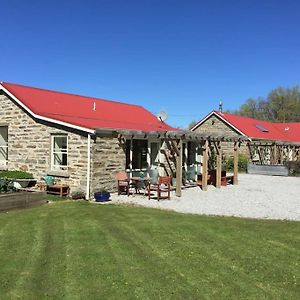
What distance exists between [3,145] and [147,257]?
13.9 meters

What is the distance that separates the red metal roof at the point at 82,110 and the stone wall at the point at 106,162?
31.8 inches

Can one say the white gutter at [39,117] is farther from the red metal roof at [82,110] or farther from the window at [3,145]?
the window at [3,145]

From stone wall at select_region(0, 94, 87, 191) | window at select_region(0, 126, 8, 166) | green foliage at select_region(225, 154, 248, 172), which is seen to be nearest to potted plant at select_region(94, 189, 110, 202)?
stone wall at select_region(0, 94, 87, 191)

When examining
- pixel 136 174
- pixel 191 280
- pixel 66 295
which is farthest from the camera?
pixel 136 174

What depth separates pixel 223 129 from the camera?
37438mm

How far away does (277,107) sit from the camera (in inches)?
2803

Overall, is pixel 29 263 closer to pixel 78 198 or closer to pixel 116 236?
pixel 116 236

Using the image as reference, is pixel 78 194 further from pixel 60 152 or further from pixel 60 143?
pixel 60 143

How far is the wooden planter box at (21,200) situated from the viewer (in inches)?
484

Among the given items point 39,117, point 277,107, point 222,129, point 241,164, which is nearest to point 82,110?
point 39,117

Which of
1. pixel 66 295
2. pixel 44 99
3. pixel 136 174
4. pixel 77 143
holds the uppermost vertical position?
pixel 44 99

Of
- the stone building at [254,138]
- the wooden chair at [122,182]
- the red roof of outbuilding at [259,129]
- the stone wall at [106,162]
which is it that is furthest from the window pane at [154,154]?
the red roof of outbuilding at [259,129]

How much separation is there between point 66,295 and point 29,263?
67.6 inches

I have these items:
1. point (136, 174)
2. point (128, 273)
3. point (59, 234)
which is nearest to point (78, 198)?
point (136, 174)
